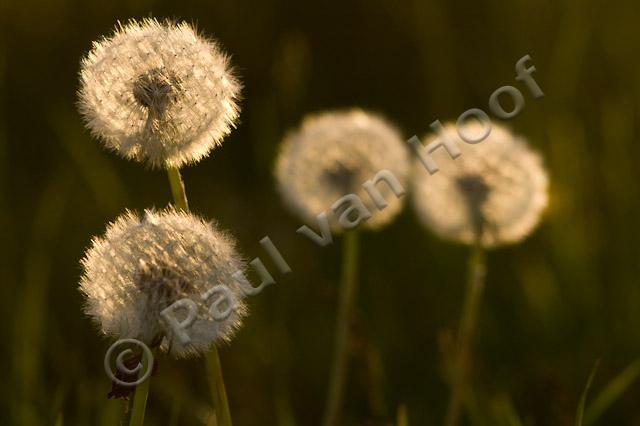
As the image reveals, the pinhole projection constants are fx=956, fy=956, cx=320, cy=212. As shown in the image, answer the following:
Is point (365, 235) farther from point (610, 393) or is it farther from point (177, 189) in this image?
point (177, 189)

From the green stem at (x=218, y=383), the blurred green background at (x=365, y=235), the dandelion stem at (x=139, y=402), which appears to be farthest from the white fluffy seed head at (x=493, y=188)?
the dandelion stem at (x=139, y=402)

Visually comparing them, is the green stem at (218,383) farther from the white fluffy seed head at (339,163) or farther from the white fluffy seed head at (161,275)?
the white fluffy seed head at (339,163)

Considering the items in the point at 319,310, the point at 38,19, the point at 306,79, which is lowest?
the point at 319,310

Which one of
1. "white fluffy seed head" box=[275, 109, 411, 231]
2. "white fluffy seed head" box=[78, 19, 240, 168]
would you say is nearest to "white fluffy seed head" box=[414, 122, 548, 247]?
"white fluffy seed head" box=[275, 109, 411, 231]

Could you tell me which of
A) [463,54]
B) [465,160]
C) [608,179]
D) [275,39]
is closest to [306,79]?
[275,39]

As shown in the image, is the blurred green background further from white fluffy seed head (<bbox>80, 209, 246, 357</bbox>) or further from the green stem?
white fluffy seed head (<bbox>80, 209, 246, 357</bbox>)

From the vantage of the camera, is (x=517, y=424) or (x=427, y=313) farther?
(x=427, y=313)

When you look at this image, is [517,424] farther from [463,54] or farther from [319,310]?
[463,54]
